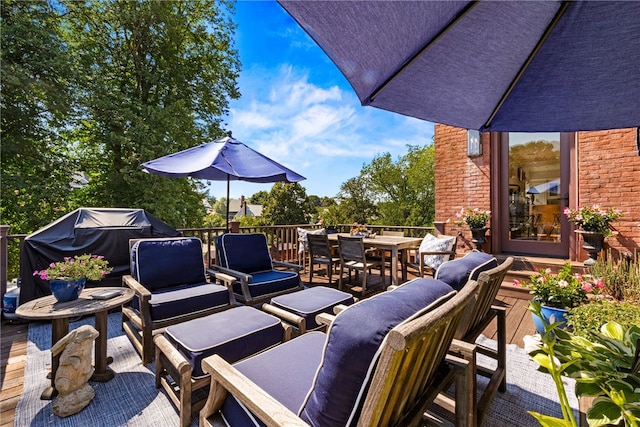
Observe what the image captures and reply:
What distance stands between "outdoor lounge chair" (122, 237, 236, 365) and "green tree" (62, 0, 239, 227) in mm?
6251

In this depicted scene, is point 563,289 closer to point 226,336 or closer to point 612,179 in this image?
point 612,179

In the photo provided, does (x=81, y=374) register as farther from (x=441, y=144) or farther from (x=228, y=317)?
(x=441, y=144)

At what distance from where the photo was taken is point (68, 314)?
2.03m

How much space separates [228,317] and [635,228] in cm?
544

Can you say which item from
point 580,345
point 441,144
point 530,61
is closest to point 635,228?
point 441,144

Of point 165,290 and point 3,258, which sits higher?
point 3,258

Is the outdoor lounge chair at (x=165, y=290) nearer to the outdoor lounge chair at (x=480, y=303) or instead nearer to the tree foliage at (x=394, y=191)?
the outdoor lounge chair at (x=480, y=303)

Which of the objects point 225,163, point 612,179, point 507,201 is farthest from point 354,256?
point 612,179

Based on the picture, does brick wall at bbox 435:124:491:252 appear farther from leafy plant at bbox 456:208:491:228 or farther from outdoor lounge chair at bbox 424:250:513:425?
outdoor lounge chair at bbox 424:250:513:425

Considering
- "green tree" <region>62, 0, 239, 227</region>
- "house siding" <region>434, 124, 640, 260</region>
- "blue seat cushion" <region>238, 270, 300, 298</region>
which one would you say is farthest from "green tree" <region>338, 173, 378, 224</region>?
"blue seat cushion" <region>238, 270, 300, 298</region>

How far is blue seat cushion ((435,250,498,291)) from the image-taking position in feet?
5.81

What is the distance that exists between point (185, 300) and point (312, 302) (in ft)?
3.96

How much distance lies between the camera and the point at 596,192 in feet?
13.9

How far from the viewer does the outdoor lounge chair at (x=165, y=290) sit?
2.49 m
